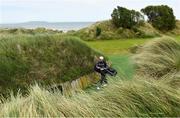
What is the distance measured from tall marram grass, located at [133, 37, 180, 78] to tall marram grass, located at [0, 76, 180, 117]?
4.38 m

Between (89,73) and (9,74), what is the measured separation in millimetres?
3395

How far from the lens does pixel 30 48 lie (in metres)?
12.2

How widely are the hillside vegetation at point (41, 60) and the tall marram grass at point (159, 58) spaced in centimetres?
178

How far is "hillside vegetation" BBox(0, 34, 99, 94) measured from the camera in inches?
425

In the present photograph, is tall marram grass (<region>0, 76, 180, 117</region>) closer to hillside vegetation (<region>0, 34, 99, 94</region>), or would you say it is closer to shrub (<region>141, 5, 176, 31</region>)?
hillside vegetation (<region>0, 34, 99, 94</region>)

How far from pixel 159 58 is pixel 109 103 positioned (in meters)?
5.92

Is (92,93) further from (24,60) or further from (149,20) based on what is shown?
(149,20)

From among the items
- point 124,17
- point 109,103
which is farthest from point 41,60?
point 124,17

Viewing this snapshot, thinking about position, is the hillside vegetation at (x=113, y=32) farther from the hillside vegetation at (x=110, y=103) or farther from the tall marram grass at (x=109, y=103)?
the tall marram grass at (x=109, y=103)

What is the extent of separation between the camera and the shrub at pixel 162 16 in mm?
29895

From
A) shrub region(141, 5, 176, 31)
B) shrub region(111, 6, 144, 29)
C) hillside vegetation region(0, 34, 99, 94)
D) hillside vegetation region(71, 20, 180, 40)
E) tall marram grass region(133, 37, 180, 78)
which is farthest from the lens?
shrub region(141, 5, 176, 31)

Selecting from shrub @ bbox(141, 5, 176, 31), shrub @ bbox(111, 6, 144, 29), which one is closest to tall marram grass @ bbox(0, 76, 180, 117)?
shrub @ bbox(111, 6, 144, 29)

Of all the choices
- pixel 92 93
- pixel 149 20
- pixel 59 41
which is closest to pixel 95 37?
pixel 149 20

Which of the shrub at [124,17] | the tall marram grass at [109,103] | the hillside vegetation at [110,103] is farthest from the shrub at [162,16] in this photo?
the tall marram grass at [109,103]
